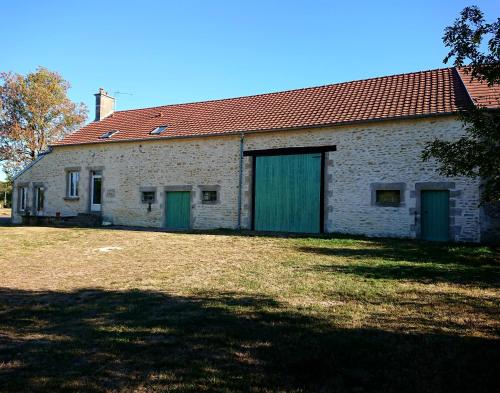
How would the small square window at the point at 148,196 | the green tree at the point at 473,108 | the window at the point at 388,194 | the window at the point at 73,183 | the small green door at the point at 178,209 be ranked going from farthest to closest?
1. the window at the point at 73,183
2. the small square window at the point at 148,196
3. the small green door at the point at 178,209
4. the window at the point at 388,194
5. the green tree at the point at 473,108

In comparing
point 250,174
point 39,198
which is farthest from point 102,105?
point 250,174

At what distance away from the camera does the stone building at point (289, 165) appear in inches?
484

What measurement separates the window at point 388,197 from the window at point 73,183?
47.2ft

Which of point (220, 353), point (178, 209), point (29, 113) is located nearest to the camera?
point (220, 353)

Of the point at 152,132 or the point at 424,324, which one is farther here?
the point at 152,132

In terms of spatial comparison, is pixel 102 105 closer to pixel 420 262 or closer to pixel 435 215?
pixel 435 215

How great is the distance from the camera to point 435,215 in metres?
12.2

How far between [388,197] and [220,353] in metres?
10.6

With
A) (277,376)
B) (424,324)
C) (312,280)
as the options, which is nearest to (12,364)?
(277,376)

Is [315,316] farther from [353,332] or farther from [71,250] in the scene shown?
[71,250]

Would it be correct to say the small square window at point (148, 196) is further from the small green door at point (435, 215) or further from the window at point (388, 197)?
the small green door at point (435, 215)

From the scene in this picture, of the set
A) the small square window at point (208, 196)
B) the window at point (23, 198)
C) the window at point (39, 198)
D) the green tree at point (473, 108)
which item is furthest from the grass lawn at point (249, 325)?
the window at point (23, 198)

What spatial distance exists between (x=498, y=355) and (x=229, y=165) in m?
13.1

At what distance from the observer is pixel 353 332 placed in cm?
377
